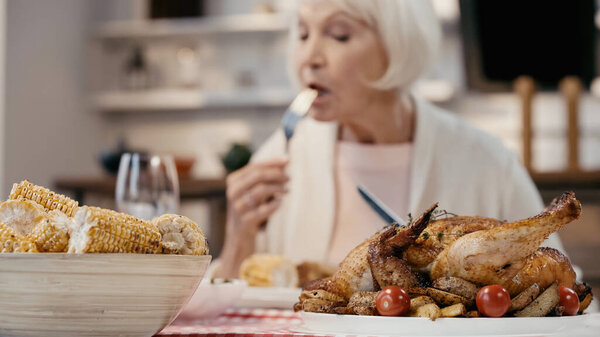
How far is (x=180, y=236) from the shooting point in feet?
2.22

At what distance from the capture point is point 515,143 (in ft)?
13.2

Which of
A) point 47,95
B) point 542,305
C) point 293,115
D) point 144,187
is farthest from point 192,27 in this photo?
point 542,305

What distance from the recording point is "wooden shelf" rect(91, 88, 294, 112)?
13.5 feet

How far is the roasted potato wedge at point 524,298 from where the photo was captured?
69 centimetres

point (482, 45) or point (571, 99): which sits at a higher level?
point (482, 45)

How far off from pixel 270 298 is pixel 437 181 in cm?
86

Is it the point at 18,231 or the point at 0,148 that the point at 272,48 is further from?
the point at 18,231

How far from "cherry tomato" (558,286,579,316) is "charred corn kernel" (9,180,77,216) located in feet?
1.53

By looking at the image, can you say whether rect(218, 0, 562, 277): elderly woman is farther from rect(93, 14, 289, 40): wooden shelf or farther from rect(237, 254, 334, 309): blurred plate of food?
rect(93, 14, 289, 40): wooden shelf

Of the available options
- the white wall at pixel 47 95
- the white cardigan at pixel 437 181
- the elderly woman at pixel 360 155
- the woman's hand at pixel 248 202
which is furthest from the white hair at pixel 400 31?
the white wall at pixel 47 95

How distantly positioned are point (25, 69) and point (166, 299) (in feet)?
12.0

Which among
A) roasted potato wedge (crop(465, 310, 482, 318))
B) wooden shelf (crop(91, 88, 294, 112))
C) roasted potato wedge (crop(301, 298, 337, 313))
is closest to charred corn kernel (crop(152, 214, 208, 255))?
roasted potato wedge (crop(301, 298, 337, 313))

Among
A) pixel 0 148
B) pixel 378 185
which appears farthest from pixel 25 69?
pixel 378 185

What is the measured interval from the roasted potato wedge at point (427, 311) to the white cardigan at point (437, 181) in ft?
3.65
